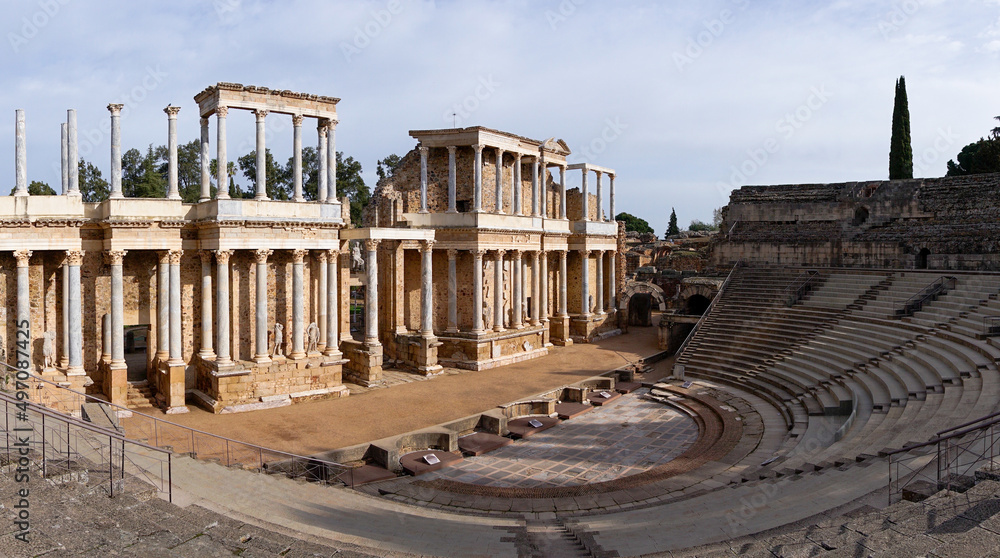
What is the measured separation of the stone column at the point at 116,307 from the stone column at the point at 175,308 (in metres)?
1.35

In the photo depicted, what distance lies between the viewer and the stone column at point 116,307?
65.1 ft

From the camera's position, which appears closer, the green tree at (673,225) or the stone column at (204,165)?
the stone column at (204,165)

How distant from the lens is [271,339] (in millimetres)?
23297

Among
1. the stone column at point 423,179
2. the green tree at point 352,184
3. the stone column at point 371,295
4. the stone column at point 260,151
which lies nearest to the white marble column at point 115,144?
the stone column at point 260,151

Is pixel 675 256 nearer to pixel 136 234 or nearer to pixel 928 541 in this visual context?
pixel 136 234

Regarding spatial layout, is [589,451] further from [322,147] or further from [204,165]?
[204,165]

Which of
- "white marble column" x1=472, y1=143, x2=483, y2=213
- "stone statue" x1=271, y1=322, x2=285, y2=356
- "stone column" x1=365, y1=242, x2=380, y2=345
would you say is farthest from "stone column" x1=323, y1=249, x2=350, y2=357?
"white marble column" x1=472, y1=143, x2=483, y2=213

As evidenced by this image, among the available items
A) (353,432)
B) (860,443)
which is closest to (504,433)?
(353,432)

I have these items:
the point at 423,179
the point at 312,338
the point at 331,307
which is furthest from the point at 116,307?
the point at 423,179

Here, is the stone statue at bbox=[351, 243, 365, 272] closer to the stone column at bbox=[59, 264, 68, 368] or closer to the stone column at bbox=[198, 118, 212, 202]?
the stone column at bbox=[198, 118, 212, 202]

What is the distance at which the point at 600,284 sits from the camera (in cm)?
3791

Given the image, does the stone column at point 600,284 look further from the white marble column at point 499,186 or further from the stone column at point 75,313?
the stone column at point 75,313

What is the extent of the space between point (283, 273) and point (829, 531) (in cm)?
1953

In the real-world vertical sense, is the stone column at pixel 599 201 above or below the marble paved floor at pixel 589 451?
above
